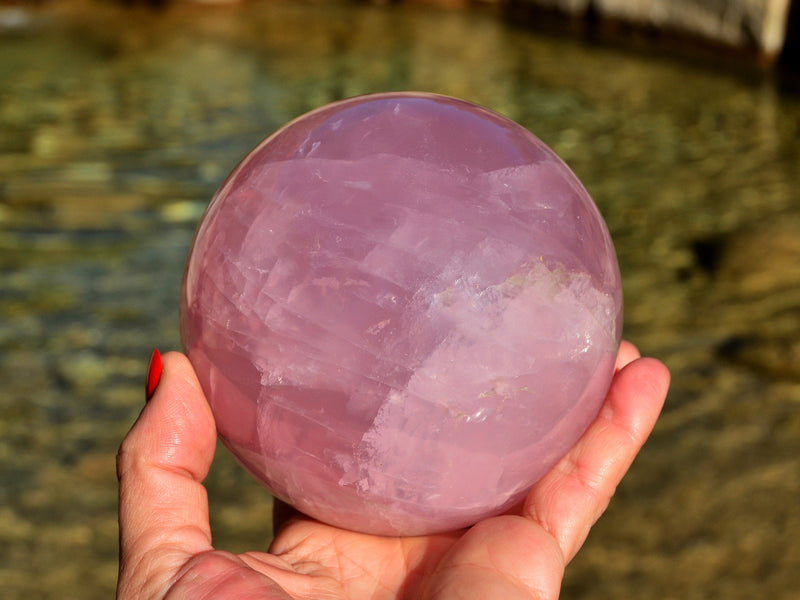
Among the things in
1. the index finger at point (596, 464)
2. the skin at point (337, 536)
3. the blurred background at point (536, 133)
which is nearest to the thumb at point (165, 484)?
the skin at point (337, 536)

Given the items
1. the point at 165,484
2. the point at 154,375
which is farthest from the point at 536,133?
the point at 165,484

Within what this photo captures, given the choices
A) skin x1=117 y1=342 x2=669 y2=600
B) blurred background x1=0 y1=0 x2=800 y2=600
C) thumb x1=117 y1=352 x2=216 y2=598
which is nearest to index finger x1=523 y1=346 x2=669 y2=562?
skin x1=117 y1=342 x2=669 y2=600

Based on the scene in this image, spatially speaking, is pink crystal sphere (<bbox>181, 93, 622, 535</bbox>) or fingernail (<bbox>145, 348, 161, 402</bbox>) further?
fingernail (<bbox>145, 348, 161, 402</bbox>)

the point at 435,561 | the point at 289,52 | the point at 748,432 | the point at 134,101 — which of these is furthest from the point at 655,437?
the point at 289,52

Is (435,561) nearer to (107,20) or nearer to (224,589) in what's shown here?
(224,589)

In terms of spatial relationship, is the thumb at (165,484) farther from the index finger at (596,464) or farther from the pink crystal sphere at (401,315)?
the index finger at (596,464)

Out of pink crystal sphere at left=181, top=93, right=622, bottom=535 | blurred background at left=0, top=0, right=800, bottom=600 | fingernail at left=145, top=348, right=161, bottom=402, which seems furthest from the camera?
blurred background at left=0, top=0, right=800, bottom=600

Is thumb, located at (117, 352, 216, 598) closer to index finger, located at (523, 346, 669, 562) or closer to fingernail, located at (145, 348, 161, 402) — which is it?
fingernail, located at (145, 348, 161, 402)
